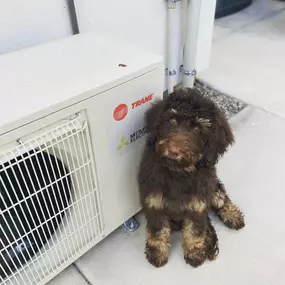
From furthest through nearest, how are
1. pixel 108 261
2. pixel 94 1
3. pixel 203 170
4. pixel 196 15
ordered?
1. pixel 196 15
2. pixel 94 1
3. pixel 108 261
4. pixel 203 170

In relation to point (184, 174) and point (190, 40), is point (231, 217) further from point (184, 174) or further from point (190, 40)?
point (190, 40)

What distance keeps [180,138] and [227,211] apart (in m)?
0.62

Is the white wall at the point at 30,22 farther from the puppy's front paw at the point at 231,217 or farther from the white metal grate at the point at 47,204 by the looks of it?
the puppy's front paw at the point at 231,217

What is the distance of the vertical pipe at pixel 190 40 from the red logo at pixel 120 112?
3.62 feet

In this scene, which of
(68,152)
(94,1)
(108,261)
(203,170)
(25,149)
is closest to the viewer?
(25,149)

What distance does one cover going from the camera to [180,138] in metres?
0.85

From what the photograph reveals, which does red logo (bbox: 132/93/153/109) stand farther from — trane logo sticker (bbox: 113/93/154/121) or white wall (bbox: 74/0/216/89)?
white wall (bbox: 74/0/216/89)

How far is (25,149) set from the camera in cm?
75

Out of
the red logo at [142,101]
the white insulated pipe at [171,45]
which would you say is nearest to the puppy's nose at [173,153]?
the red logo at [142,101]

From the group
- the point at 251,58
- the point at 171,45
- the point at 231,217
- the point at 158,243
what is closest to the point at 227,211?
the point at 231,217

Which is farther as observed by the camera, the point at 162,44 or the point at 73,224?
the point at 162,44

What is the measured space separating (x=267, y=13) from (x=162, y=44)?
2492mm

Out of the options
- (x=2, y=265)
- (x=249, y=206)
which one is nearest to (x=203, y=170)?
(x=249, y=206)

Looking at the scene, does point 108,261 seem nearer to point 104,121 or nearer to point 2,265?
point 2,265
